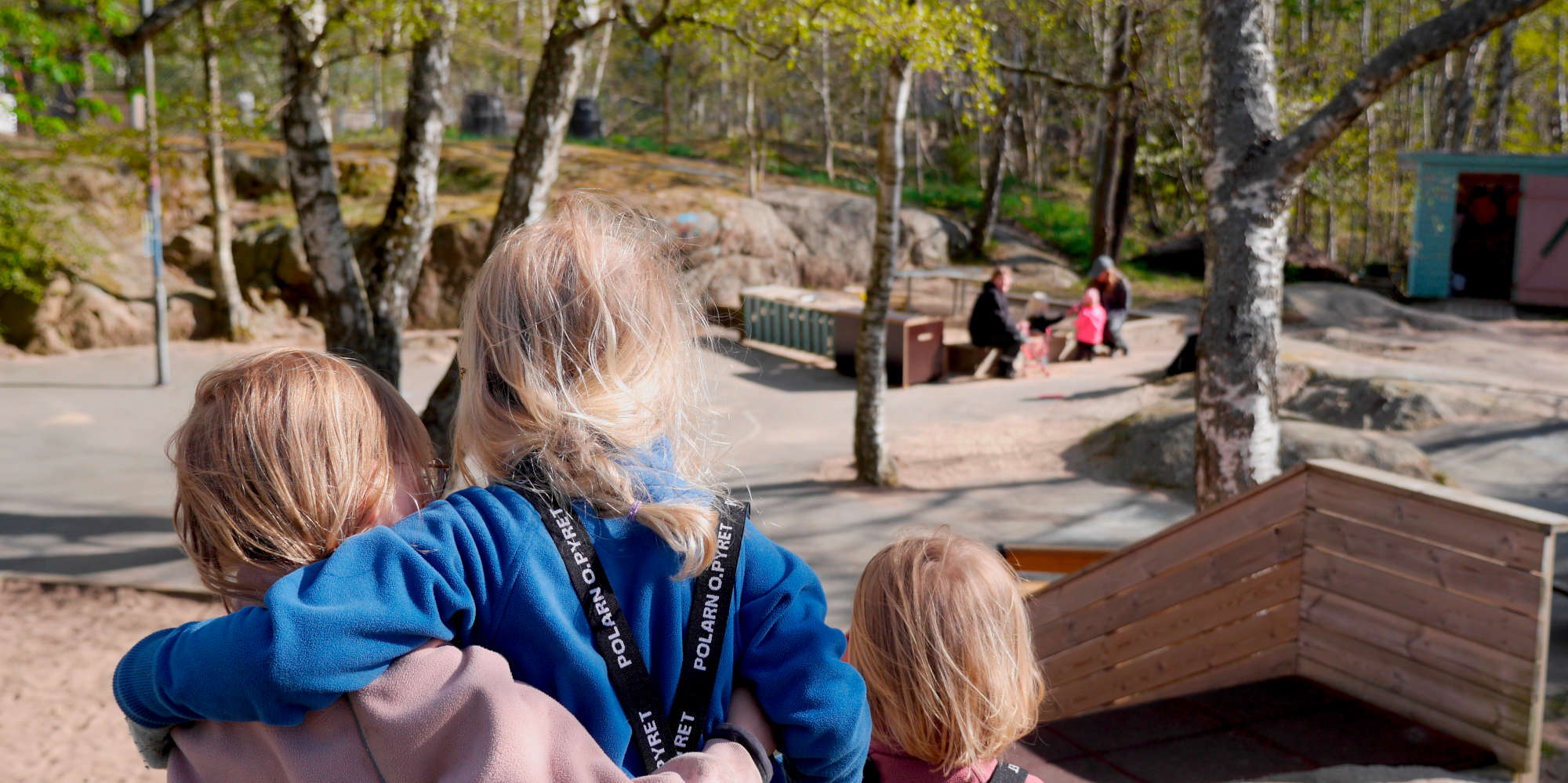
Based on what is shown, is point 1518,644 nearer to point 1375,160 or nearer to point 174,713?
point 174,713

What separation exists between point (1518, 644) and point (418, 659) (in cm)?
384

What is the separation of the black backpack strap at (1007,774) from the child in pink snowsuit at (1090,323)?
A: 1423cm

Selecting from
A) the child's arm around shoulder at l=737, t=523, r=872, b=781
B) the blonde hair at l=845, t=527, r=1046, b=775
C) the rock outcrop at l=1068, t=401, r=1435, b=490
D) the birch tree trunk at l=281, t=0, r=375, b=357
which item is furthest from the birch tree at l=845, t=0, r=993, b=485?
the child's arm around shoulder at l=737, t=523, r=872, b=781

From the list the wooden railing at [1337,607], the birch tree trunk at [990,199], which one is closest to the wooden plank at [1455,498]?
the wooden railing at [1337,607]

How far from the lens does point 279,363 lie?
1.51m

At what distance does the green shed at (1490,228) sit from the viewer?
21.7 m

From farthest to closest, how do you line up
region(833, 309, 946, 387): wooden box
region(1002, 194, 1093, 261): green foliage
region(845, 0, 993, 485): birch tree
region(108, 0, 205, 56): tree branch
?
region(1002, 194, 1093, 261): green foliage < region(833, 309, 946, 387): wooden box < region(845, 0, 993, 485): birch tree < region(108, 0, 205, 56): tree branch

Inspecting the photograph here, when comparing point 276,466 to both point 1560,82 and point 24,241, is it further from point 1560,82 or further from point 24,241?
point 1560,82

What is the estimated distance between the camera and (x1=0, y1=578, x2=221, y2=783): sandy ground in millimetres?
5043

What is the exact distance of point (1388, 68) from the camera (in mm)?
5023

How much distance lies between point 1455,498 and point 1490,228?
22.2 metres

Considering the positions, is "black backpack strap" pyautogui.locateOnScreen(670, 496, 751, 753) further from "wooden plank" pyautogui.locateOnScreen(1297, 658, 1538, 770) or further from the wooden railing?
"wooden plank" pyautogui.locateOnScreen(1297, 658, 1538, 770)

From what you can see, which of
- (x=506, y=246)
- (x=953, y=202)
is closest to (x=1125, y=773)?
(x=506, y=246)

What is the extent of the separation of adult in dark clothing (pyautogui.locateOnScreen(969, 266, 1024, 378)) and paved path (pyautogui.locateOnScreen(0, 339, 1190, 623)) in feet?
1.91
